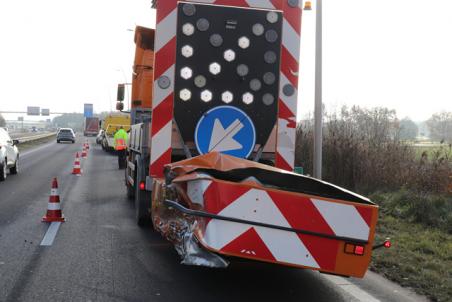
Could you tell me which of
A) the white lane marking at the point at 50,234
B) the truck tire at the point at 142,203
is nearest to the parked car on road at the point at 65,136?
the white lane marking at the point at 50,234

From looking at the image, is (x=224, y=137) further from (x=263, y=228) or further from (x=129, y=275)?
(x=263, y=228)

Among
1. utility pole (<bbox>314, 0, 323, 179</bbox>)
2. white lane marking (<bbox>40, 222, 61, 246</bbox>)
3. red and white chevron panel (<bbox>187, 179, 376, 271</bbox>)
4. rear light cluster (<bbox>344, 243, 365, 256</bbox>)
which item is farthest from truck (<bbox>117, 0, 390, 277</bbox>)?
utility pole (<bbox>314, 0, 323, 179</bbox>)

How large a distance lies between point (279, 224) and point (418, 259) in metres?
2.91

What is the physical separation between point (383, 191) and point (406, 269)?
534 centimetres

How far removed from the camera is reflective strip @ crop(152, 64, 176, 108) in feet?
21.0

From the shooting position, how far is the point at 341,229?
4.41 metres

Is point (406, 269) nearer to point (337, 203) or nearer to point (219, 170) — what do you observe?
point (337, 203)

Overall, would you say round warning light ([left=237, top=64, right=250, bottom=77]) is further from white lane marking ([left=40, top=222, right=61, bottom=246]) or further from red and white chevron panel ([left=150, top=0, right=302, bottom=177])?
white lane marking ([left=40, top=222, right=61, bottom=246])

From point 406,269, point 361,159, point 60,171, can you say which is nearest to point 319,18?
point 361,159

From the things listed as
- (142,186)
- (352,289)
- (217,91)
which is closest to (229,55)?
(217,91)

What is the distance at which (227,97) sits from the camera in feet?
21.8

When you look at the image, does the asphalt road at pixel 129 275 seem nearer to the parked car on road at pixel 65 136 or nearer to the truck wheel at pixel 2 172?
the truck wheel at pixel 2 172

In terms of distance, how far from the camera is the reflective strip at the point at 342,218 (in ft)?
14.4

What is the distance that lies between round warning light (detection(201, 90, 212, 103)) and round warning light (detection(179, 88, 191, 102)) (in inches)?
6.9
